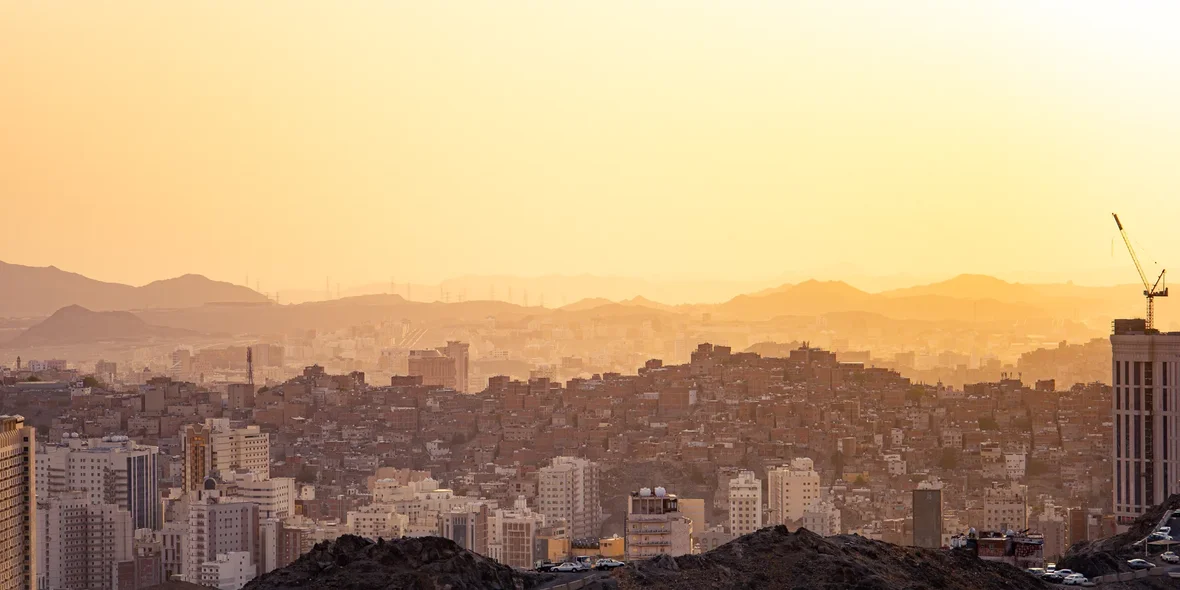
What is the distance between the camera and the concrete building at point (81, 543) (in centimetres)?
3027

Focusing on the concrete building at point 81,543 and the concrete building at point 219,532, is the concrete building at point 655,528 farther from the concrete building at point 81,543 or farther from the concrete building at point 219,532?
the concrete building at point 81,543

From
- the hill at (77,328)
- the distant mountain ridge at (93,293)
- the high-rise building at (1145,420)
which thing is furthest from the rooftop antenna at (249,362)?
the high-rise building at (1145,420)

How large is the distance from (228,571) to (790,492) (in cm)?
1249

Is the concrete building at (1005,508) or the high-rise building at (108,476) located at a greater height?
the high-rise building at (108,476)

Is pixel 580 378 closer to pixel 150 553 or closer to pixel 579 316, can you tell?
pixel 579 316

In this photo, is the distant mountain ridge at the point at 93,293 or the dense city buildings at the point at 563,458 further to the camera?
the distant mountain ridge at the point at 93,293

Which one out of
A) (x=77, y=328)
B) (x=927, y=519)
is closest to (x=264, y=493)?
(x=927, y=519)

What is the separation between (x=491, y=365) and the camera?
57.4 m

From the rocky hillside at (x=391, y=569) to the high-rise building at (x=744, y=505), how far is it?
24.3 m

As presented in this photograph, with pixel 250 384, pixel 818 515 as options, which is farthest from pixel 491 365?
pixel 818 515

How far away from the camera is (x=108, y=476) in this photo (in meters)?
38.1

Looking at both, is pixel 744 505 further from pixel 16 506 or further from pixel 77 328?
pixel 77 328

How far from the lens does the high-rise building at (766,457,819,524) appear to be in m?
37.1

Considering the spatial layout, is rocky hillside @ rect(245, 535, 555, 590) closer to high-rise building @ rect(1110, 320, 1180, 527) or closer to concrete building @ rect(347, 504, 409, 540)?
high-rise building @ rect(1110, 320, 1180, 527)
